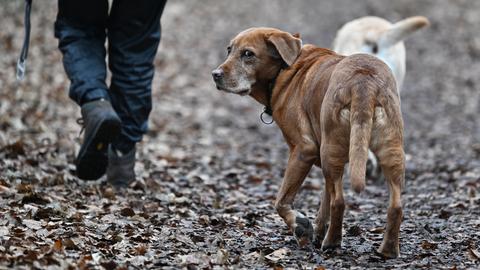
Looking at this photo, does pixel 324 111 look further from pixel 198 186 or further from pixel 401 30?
pixel 401 30

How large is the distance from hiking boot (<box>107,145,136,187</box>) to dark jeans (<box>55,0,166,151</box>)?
7 centimetres

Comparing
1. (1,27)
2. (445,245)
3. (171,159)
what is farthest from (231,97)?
(445,245)

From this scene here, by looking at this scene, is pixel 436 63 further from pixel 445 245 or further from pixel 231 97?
pixel 445 245

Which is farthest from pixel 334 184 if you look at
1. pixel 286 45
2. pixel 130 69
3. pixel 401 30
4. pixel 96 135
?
pixel 401 30

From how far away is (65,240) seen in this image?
3.88m

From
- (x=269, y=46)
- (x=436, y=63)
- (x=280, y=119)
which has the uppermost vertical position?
(x=436, y=63)

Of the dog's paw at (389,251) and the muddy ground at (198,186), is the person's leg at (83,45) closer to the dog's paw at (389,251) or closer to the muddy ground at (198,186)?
the muddy ground at (198,186)

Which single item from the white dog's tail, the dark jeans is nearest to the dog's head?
the dark jeans

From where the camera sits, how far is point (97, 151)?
5199mm

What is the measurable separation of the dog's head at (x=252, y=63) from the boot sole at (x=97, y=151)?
35.3 inches

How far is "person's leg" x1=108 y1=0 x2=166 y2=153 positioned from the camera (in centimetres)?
534

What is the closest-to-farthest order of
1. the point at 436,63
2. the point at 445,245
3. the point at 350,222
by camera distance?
the point at 445,245
the point at 350,222
the point at 436,63

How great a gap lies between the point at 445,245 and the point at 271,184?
251 centimetres

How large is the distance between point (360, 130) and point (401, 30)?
384 cm
